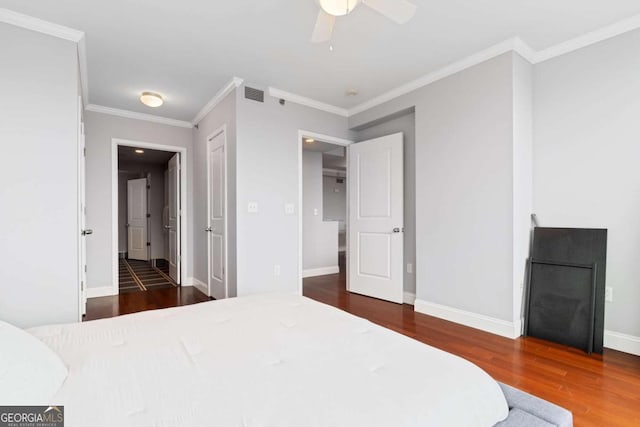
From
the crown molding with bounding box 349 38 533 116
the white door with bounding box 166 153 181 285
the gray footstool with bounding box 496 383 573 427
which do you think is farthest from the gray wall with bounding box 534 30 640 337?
the white door with bounding box 166 153 181 285

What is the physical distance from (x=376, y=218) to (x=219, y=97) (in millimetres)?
2448

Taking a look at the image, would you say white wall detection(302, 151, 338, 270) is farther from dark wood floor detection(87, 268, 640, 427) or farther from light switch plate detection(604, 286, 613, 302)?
light switch plate detection(604, 286, 613, 302)

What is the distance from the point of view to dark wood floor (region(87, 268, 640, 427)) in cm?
174

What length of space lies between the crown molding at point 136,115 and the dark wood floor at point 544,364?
2.54 metres

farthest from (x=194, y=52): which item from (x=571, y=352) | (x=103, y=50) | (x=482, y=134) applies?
(x=571, y=352)

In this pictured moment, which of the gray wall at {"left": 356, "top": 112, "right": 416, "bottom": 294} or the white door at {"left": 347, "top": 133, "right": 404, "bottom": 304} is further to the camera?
the white door at {"left": 347, "top": 133, "right": 404, "bottom": 304}

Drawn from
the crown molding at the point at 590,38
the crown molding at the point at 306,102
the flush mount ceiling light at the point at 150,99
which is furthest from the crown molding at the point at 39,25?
the crown molding at the point at 590,38

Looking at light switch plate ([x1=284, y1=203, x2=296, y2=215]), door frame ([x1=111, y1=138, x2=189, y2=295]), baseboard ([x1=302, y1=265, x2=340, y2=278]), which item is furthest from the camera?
baseboard ([x1=302, y1=265, x2=340, y2=278])

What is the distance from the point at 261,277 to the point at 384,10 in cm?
279

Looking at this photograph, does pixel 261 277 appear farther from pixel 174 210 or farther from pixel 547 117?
pixel 547 117

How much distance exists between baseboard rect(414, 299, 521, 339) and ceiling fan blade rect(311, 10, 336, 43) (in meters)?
2.71

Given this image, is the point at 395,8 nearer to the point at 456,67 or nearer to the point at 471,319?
the point at 456,67

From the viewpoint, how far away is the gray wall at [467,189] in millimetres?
2760

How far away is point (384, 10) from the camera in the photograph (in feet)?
6.14
